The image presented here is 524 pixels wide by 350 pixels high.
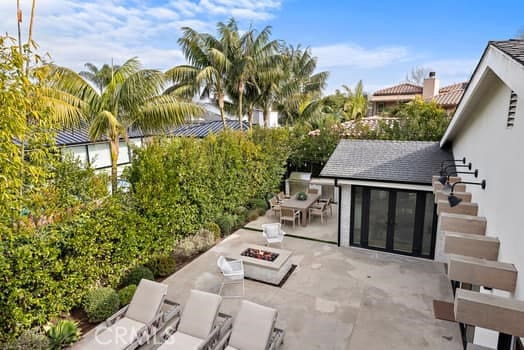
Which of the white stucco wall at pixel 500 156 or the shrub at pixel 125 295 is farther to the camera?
the shrub at pixel 125 295

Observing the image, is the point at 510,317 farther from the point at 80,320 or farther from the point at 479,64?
the point at 80,320

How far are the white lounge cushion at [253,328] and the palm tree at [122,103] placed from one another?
6.10 metres

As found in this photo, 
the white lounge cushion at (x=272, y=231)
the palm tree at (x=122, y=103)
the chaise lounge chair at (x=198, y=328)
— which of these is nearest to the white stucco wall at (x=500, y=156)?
the chaise lounge chair at (x=198, y=328)

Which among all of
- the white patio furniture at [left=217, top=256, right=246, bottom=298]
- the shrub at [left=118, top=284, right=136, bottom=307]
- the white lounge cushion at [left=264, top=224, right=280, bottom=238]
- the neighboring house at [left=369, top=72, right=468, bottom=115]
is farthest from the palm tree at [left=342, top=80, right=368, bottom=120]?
the shrub at [left=118, top=284, right=136, bottom=307]

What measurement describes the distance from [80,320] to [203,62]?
15173 mm

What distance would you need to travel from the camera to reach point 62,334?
6.15 meters

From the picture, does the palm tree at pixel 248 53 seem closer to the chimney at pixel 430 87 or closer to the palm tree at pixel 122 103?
the palm tree at pixel 122 103

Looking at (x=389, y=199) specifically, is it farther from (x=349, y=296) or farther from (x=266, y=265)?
(x=266, y=265)

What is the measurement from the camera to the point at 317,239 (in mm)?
12242

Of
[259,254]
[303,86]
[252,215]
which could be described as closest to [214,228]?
[252,215]

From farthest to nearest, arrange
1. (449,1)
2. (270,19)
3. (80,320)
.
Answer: (270,19), (449,1), (80,320)

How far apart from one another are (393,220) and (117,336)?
8.93 meters

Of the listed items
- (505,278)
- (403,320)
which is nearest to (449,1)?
(403,320)

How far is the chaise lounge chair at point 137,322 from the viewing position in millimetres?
5855
